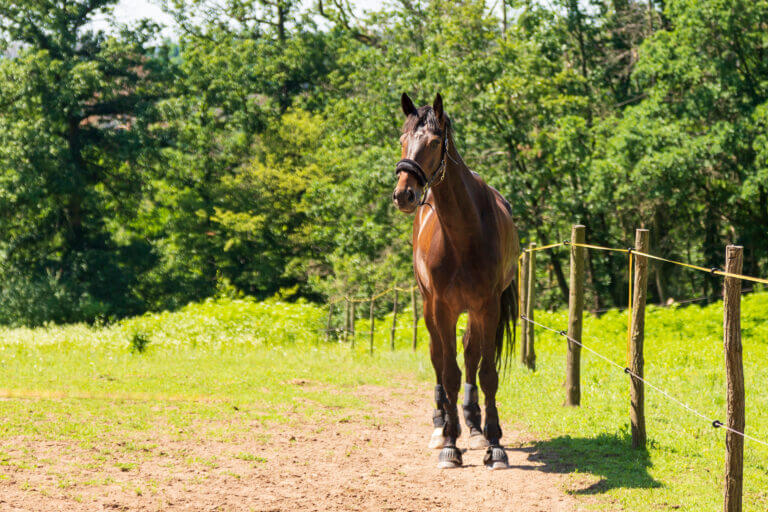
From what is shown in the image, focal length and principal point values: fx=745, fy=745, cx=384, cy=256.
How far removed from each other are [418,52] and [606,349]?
1510 centimetres

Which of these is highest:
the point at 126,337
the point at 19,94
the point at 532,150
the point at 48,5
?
the point at 48,5

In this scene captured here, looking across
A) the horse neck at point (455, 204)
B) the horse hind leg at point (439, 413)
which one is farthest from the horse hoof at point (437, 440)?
the horse neck at point (455, 204)

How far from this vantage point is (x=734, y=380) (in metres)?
4.46

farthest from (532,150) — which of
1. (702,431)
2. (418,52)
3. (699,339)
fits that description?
(702,431)

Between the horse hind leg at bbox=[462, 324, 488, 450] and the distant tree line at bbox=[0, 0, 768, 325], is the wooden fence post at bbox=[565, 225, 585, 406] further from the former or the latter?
the distant tree line at bbox=[0, 0, 768, 325]

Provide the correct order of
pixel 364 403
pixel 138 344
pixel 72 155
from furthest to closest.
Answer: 1. pixel 72 155
2. pixel 138 344
3. pixel 364 403

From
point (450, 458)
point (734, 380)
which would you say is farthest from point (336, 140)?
point (734, 380)

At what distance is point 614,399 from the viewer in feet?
28.5

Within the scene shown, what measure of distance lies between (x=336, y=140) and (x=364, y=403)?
1743 centimetres

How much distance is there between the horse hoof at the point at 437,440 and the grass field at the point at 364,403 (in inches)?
35.5

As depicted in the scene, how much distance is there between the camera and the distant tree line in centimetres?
1864

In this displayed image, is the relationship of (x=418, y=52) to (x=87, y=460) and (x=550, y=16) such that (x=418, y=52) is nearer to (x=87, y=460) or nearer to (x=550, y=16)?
(x=550, y=16)

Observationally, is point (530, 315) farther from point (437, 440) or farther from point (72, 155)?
point (72, 155)

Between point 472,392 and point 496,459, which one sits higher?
point 472,392
